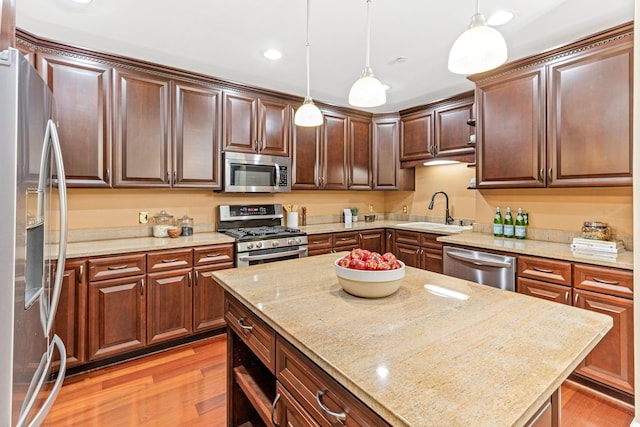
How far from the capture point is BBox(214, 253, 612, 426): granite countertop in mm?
687

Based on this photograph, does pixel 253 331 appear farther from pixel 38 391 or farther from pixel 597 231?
pixel 597 231

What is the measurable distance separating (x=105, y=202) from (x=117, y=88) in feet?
3.36

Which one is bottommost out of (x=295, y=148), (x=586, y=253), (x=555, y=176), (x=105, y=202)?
(x=586, y=253)

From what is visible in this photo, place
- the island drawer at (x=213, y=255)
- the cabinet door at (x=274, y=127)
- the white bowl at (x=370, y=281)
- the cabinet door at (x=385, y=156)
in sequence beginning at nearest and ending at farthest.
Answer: the white bowl at (x=370, y=281)
the island drawer at (x=213, y=255)
the cabinet door at (x=274, y=127)
the cabinet door at (x=385, y=156)

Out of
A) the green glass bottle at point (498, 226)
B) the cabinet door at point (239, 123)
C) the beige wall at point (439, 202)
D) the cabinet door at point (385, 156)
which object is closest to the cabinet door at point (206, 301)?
the beige wall at point (439, 202)

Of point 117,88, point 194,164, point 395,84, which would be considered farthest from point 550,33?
point 117,88

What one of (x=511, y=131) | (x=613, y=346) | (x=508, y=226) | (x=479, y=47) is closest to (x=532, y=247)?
(x=508, y=226)

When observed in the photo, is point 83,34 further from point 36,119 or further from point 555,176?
point 555,176

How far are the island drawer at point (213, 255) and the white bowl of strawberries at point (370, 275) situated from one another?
5.97 feet

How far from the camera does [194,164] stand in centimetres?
304

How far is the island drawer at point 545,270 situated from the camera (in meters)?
2.22

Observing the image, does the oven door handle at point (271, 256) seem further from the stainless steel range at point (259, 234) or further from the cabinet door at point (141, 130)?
the cabinet door at point (141, 130)

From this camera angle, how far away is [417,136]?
4066mm

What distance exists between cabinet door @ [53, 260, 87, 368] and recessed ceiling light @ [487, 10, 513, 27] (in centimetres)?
347
